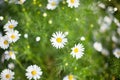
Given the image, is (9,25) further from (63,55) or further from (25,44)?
(63,55)

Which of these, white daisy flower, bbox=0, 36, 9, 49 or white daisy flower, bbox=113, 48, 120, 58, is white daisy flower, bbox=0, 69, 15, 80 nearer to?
white daisy flower, bbox=0, 36, 9, 49

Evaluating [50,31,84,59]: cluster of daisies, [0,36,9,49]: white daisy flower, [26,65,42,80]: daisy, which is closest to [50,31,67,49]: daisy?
[50,31,84,59]: cluster of daisies

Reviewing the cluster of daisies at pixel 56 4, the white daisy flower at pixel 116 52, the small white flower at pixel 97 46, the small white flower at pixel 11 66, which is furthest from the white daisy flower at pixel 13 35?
the white daisy flower at pixel 116 52

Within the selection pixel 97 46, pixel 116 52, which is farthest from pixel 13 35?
pixel 116 52

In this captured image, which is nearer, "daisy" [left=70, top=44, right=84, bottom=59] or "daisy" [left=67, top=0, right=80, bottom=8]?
"daisy" [left=70, top=44, right=84, bottom=59]

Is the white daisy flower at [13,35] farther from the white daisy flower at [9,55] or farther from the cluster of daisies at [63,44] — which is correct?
the cluster of daisies at [63,44]

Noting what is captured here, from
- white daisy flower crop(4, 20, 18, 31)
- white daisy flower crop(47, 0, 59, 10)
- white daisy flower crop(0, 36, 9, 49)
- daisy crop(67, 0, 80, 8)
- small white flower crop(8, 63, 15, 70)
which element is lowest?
small white flower crop(8, 63, 15, 70)
